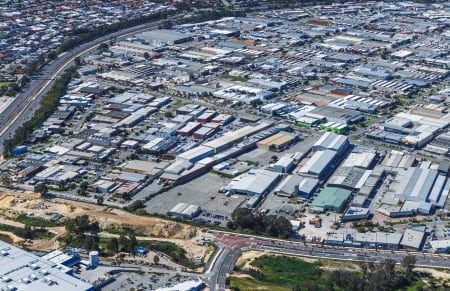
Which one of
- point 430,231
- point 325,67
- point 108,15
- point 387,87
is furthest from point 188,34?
point 430,231

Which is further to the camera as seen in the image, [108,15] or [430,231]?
[108,15]

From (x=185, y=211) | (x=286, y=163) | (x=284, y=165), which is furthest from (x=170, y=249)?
(x=286, y=163)

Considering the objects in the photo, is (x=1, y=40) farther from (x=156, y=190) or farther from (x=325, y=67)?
(x=156, y=190)

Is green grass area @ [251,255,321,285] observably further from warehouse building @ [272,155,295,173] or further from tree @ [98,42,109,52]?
tree @ [98,42,109,52]

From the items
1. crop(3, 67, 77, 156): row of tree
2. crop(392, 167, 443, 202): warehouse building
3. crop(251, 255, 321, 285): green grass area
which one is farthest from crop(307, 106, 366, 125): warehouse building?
crop(251, 255, 321, 285): green grass area

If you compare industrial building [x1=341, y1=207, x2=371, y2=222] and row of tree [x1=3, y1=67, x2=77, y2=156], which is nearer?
industrial building [x1=341, y1=207, x2=371, y2=222]

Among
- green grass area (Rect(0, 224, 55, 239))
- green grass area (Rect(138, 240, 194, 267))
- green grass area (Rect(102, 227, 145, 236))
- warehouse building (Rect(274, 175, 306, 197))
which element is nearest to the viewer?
green grass area (Rect(138, 240, 194, 267))

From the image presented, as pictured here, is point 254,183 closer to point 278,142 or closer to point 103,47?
point 278,142
